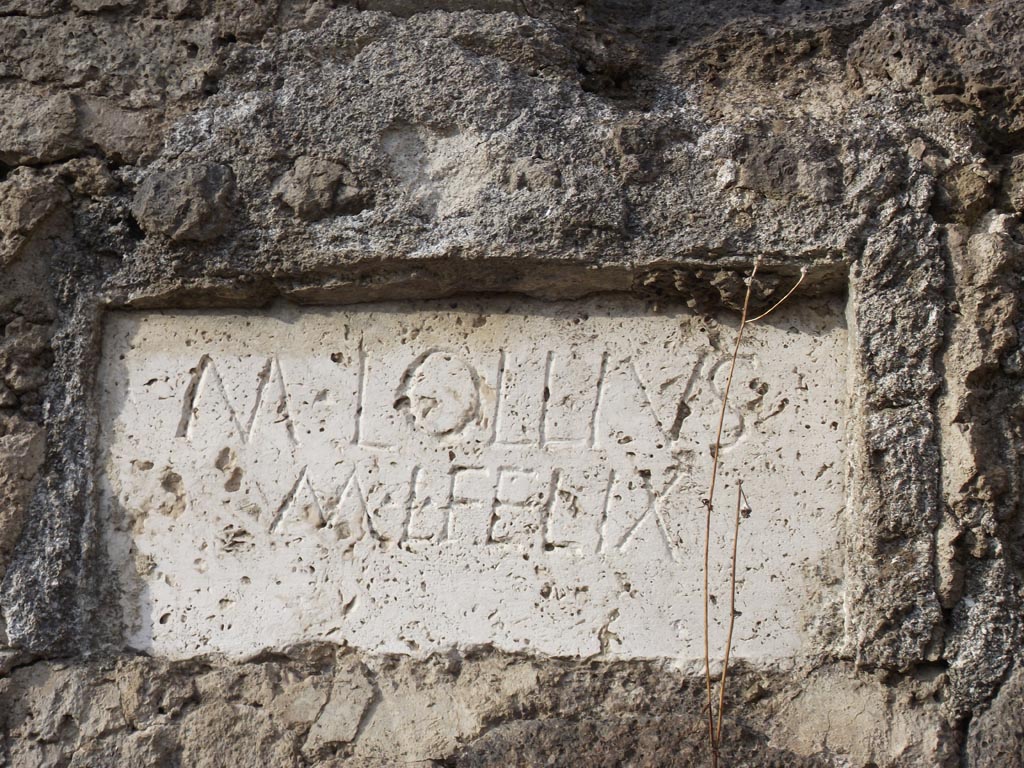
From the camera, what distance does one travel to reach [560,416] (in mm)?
2275

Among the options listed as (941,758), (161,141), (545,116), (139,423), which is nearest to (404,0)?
(545,116)

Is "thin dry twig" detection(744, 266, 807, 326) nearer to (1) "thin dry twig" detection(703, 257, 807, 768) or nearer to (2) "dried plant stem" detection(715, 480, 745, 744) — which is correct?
(1) "thin dry twig" detection(703, 257, 807, 768)

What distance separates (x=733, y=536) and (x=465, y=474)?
53cm

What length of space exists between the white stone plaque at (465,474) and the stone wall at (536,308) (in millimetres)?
10

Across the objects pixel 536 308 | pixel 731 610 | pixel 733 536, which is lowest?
pixel 731 610

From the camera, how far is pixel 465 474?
2277mm

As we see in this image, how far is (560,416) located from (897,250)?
2.31ft

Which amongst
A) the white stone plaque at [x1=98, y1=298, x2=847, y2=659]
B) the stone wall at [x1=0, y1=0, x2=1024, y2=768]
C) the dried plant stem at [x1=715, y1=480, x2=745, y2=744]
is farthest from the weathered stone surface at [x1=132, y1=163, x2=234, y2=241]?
the dried plant stem at [x1=715, y1=480, x2=745, y2=744]

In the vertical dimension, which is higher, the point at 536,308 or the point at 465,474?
the point at 536,308

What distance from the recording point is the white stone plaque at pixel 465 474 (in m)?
2.19

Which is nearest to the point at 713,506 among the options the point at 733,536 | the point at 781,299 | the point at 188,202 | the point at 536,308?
the point at 733,536

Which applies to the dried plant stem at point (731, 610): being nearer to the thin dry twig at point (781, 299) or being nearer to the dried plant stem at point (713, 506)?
the dried plant stem at point (713, 506)

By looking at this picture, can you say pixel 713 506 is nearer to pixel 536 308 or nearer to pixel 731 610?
pixel 731 610

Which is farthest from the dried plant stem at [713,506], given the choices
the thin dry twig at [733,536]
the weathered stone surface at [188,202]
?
the weathered stone surface at [188,202]
